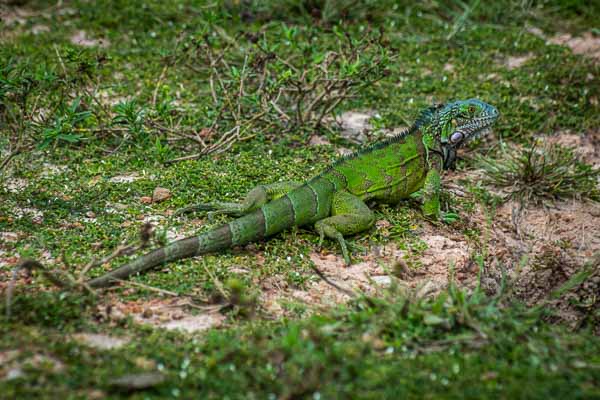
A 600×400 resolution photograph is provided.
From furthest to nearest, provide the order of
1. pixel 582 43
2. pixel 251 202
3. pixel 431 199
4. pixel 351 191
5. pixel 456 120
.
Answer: pixel 582 43
pixel 456 120
pixel 431 199
pixel 351 191
pixel 251 202

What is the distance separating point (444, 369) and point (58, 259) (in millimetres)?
2580

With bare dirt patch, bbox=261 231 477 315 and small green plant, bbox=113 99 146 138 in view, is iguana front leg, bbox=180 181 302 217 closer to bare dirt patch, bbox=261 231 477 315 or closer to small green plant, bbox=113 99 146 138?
bare dirt patch, bbox=261 231 477 315

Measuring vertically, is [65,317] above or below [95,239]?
below

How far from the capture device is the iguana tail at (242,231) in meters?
4.11

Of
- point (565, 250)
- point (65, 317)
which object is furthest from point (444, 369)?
point (565, 250)

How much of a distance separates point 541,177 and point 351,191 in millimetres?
1888

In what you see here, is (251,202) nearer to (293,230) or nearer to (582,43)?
(293,230)

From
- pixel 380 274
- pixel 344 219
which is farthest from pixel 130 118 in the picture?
pixel 380 274

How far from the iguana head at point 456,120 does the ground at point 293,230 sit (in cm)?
53

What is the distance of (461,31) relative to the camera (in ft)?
28.2

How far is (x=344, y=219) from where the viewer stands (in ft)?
16.1

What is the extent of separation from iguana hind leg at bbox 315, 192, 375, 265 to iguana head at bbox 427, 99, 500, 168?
43.7 inches

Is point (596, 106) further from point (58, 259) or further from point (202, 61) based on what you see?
point (58, 259)

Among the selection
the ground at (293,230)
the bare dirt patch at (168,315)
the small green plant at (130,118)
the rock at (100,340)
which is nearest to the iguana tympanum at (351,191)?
the ground at (293,230)
